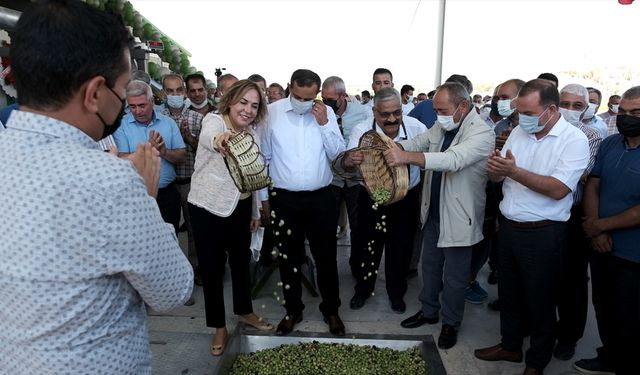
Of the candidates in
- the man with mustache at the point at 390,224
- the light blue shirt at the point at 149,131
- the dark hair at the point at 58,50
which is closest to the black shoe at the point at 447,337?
the man with mustache at the point at 390,224

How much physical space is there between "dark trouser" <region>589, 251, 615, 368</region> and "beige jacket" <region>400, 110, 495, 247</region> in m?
0.83

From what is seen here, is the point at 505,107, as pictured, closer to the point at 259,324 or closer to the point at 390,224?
the point at 390,224

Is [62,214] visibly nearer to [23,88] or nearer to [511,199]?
[23,88]

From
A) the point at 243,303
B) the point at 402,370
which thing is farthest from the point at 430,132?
the point at 243,303

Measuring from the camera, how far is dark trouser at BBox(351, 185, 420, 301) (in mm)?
4168

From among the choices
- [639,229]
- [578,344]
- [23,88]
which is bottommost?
[578,344]

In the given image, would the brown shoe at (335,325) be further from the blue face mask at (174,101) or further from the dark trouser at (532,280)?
the blue face mask at (174,101)

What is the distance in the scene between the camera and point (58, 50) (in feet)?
3.60

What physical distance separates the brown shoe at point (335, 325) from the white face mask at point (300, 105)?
1810 mm

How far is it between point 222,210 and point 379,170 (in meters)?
1.26

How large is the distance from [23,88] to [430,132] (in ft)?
10.2

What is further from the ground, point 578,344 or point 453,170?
point 453,170

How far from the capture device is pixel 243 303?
3820 millimetres

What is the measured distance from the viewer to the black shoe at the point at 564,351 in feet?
11.6
